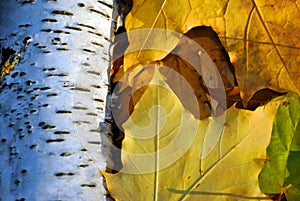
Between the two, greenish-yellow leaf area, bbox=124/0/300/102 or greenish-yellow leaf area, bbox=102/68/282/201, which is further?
greenish-yellow leaf area, bbox=124/0/300/102

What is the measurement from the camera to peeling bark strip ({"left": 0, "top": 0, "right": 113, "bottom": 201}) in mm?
1146

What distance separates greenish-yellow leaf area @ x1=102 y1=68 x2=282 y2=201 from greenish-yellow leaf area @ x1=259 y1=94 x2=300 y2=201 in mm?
64

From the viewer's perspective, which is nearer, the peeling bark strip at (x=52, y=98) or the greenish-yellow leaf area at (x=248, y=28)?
the peeling bark strip at (x=52, y=98)

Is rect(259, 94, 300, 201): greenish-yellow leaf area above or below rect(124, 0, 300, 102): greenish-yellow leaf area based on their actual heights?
below

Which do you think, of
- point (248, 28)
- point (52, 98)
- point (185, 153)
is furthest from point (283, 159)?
point (52, 98)

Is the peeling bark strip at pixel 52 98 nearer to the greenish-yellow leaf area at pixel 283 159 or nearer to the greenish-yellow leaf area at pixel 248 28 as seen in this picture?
the greenish-yellow leaf area at pixel 248 28

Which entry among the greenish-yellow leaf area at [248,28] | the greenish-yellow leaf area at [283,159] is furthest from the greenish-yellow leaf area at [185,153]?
the greenish-yellow leaf area at [248,28]

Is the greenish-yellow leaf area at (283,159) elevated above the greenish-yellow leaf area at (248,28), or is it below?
below

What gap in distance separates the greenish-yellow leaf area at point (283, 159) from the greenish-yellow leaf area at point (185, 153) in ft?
0.21

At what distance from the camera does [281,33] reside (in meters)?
1.33

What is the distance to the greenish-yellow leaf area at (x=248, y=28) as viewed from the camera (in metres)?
1.32

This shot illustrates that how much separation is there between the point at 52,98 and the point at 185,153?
37cm

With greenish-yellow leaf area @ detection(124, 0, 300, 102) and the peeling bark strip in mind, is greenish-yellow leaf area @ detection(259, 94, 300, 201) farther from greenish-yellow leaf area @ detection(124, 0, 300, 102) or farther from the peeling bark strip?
the peeling bark strip

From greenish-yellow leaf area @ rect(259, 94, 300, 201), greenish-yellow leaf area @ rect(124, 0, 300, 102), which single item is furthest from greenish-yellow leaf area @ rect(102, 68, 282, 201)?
greenish-yellow leaf area @ rect(124, 0, 300, 102)
